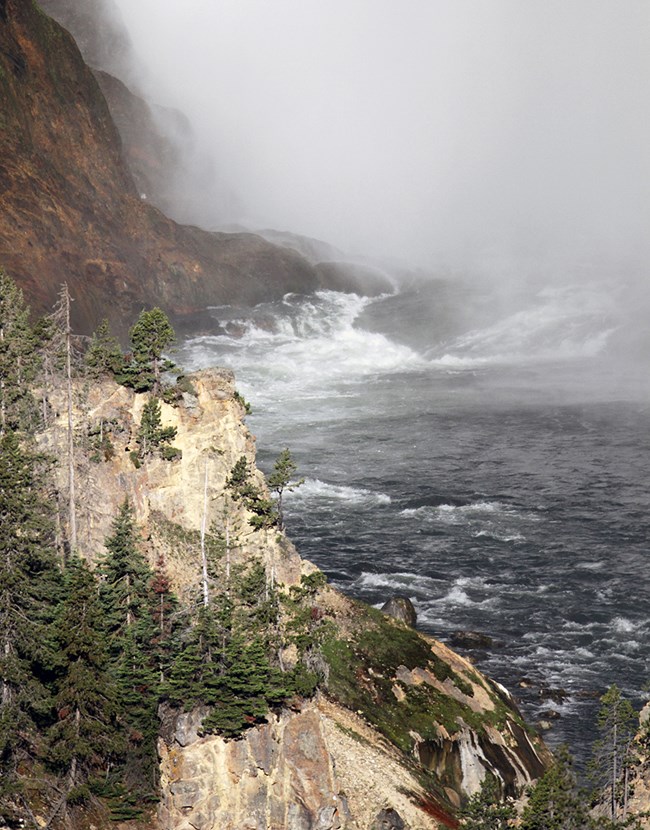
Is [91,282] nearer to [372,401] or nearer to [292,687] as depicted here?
[372,401]

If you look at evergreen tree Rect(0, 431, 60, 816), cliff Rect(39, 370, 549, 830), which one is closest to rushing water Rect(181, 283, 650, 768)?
cliff Rect(39, 370, 549, 830)

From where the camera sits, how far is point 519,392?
14138 cm

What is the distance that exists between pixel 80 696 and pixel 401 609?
3528 centimetres

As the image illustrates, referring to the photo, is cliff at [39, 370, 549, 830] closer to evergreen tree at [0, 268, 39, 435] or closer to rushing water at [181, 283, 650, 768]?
evergreen tree at [0, 268, 39, 435]

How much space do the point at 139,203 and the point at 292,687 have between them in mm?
121771

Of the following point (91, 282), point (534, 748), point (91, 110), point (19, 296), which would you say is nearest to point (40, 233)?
point (91, 282)

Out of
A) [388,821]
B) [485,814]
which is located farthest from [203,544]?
[485,814]

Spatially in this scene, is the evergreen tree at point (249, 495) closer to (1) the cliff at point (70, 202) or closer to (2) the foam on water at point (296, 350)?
(1) the cliff at point (70, 202)

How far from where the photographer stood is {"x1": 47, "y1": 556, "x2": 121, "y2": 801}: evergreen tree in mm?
35531

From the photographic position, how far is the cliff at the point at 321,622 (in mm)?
45688

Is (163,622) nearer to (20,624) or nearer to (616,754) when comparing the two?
(20,624)

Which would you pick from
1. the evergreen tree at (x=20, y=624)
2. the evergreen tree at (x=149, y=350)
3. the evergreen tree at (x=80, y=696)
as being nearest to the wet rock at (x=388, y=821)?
the evergreen tree at (x=80, y=696)

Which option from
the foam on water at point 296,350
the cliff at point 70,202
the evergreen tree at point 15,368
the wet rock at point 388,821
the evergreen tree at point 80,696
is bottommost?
the wet rock at point 388,821

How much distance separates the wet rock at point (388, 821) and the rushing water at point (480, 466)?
66.4 ft
